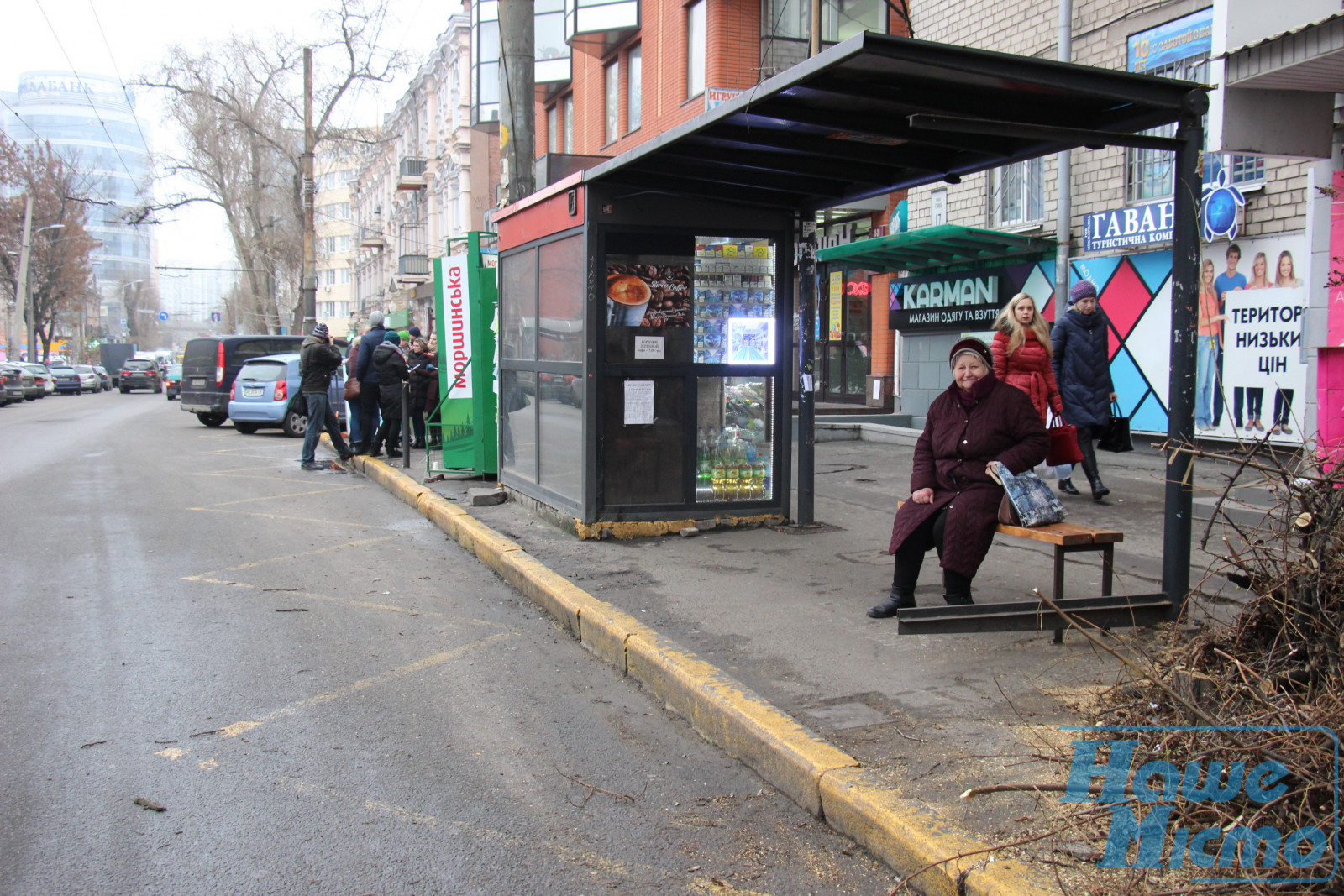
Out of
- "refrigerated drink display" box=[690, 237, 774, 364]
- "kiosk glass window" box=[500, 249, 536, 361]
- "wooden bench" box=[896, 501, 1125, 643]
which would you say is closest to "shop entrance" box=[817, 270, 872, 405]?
"kiosk glass window" box=[500, 249, 536, 361]

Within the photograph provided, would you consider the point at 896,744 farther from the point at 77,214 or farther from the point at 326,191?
the point at 326,191

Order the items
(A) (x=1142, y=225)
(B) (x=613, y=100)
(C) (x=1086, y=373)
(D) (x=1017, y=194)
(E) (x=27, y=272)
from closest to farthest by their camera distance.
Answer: (C) (x=1086, y=373), (A) (x=1142, y=225), (D) (x=1017, y=194), (B) (x=613, y=100), (E) (x=27, y=272)

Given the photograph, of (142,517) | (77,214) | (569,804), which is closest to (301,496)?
(142,517)

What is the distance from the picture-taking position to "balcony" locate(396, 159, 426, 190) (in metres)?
47.6

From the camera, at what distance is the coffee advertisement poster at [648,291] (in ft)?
25.2

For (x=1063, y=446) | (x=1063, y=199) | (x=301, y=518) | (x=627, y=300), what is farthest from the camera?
(x=1063, y=199)

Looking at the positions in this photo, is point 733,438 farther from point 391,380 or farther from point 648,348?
point 391,380

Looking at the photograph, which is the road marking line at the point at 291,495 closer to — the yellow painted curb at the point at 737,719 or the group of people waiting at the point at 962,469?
the yellow painted curb at the point at 737,719

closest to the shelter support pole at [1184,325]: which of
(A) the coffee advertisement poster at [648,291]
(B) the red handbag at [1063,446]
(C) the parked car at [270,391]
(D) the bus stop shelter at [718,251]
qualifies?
(D) the bus stop shelter at [718,251]

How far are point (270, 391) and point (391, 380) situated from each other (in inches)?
247

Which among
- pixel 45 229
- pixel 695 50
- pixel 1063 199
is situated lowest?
pixel 1063 199

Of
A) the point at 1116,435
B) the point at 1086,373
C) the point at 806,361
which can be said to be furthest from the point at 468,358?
the point at 1116,435

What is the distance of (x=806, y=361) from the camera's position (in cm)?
789

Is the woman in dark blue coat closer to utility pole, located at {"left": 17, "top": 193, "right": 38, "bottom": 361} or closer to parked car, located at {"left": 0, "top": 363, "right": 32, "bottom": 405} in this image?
parked car, located at {"left": 0, "top": 363, "right": 32, "bottom": 405}
